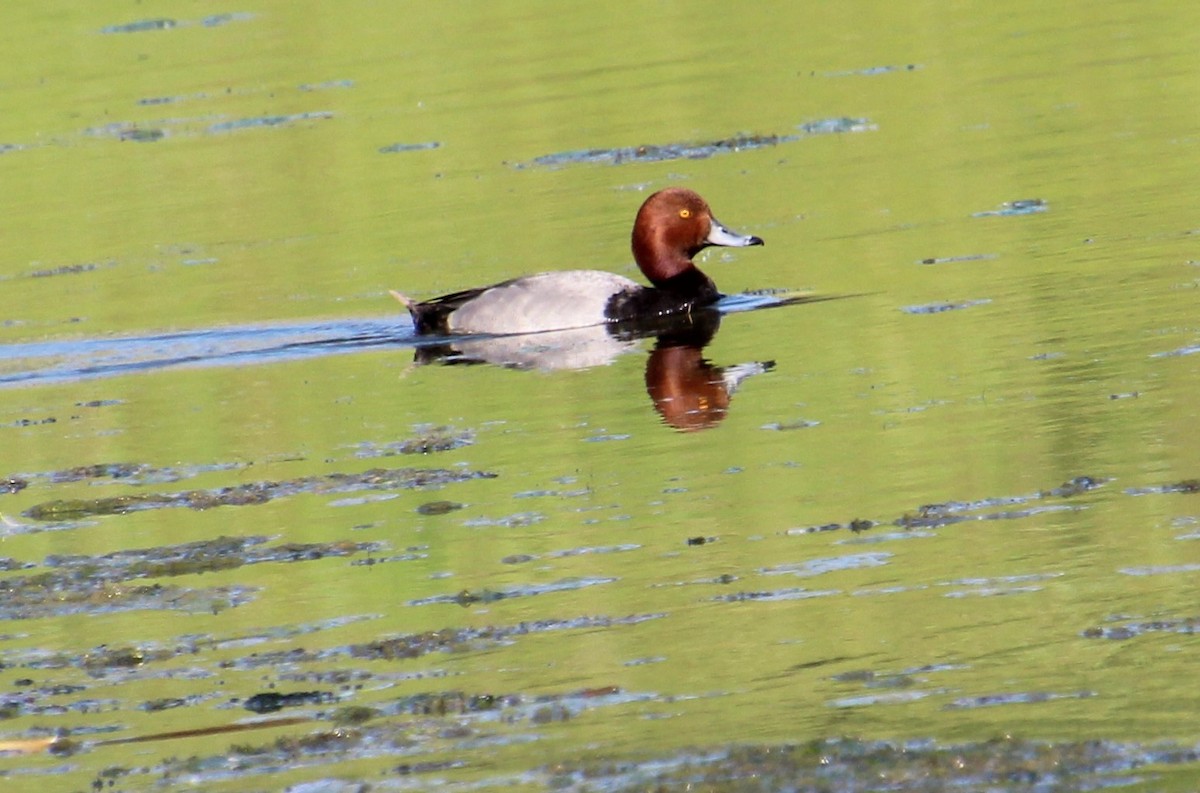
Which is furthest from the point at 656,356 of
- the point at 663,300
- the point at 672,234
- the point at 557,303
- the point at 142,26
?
the point at 142,26

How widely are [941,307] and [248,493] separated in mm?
4420

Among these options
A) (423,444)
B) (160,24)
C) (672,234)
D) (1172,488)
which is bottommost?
(1172,488)

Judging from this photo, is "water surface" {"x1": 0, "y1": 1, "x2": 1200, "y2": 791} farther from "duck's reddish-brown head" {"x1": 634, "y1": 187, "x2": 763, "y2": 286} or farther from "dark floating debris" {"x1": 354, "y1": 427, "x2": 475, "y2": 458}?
"duck's reddish-brown head" {"x1": 634, "y1": 187, "x2": 763, "y2": 286}

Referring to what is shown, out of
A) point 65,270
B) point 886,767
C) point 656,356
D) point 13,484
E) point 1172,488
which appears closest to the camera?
point 886,767

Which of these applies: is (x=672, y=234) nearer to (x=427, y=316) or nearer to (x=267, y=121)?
(x=427, y=316)

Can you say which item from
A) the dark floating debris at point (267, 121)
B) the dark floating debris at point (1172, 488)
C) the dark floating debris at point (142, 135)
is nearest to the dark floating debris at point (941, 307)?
the dark floating debris at point (1172, 488)

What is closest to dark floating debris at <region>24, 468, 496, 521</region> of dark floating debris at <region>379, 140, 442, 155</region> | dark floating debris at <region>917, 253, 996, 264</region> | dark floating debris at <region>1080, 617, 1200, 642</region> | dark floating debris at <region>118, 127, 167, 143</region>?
dark floating debris at <region>1080, 617, 1200, 642</region>

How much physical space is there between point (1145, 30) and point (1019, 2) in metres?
4.02

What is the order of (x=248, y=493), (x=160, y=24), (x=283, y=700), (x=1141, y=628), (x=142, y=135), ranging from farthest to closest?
(x=160, y=24), (x=142, y=135), (x=248, y=493), (x=283, y=700), (x=1141, y=628)

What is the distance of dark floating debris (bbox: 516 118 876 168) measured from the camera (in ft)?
62.6

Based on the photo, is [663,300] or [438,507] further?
[663,300]

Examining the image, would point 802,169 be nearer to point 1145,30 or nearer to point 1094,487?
point 1145,30

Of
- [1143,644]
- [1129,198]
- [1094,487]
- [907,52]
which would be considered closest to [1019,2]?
[907,52]

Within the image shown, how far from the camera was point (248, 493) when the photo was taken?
357 inches
